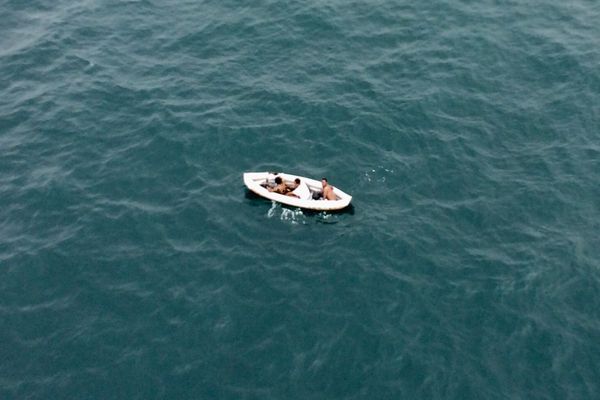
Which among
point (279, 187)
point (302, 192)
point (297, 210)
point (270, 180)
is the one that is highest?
point (270, 180)

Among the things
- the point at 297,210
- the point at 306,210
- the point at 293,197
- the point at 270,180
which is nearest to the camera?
the point at 293,197

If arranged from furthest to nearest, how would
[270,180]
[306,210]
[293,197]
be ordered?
[270,180], [306,210], [293,197]

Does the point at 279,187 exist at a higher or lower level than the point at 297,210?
higher

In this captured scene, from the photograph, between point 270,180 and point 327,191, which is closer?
point 327,191

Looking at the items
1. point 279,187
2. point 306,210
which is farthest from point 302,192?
point 279,187

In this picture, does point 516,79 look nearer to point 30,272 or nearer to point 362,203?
point 362,203

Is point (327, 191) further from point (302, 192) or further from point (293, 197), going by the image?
point (293, 197)
